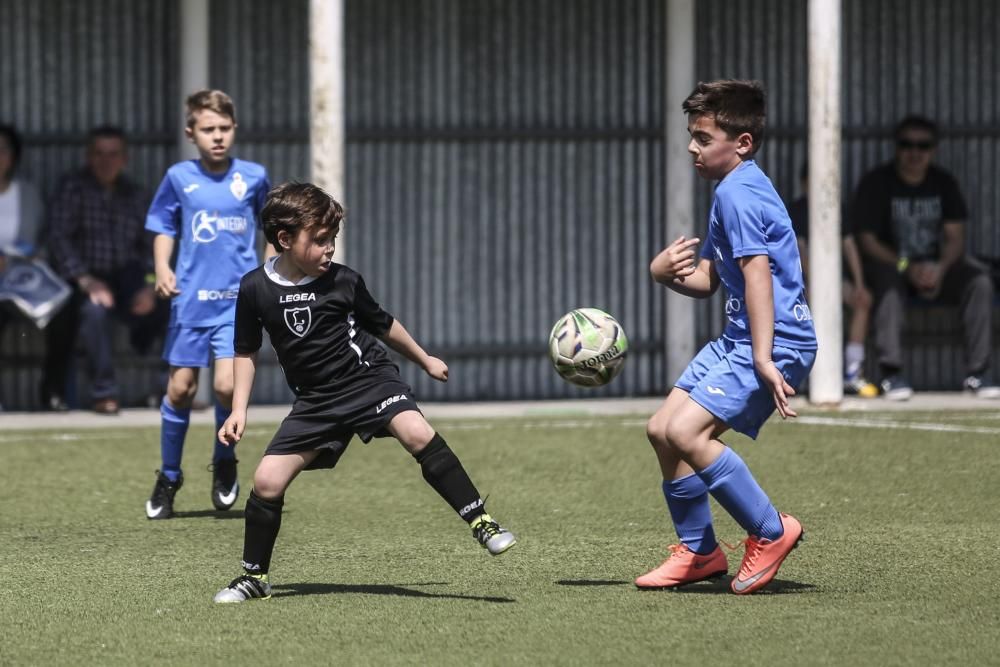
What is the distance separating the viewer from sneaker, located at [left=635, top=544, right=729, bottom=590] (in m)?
6.38

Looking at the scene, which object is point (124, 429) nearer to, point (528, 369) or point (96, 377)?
point (96, 377)

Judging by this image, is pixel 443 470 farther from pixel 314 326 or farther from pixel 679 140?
pixel 679 140

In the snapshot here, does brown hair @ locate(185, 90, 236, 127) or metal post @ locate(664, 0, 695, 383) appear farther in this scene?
metal post @ locate(664, 0, 695, 383)

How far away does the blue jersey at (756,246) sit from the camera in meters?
6.14

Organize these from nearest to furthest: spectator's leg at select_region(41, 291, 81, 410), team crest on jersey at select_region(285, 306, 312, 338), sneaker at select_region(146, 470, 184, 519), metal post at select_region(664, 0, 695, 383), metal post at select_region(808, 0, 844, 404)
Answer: team crest on jersey at select_region(285, 306, 312, 338) < sneaker at select_region(146, 470, 184, 519) < metal post at select_region(808, 0, 844, 404) < spectator's leg at select_region(41, 291, 81, 410) < metal post at select_region(664, 0, 695, 383)

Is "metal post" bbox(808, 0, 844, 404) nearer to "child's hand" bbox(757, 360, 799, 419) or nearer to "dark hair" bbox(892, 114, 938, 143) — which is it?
"dark hair" bbox(892, 114, 938, 143)

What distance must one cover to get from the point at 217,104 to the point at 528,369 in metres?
5.76

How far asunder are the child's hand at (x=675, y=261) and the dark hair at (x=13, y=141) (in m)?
7.52

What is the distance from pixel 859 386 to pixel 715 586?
6.81 metres

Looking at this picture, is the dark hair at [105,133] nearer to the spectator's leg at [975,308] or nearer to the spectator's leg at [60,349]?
the spectator's leg at [60,349]

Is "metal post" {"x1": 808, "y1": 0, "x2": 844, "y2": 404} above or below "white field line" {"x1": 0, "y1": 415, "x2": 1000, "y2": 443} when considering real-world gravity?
above


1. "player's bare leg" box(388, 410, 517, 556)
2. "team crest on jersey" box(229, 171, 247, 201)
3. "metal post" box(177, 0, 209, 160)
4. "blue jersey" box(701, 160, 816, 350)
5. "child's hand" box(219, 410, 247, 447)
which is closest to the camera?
"blue jersey" box(701, 160, 816, 350)


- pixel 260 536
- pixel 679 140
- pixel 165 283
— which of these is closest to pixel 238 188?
pixel 165 283

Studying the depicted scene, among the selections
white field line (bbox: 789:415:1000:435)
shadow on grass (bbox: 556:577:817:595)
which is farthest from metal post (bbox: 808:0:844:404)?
shadow on grass (bbox: 556:577:817:595)
